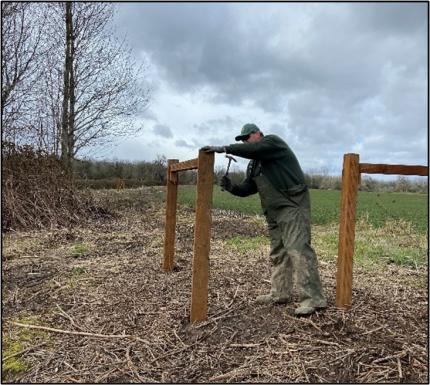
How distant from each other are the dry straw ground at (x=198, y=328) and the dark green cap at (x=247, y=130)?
68.3 inches

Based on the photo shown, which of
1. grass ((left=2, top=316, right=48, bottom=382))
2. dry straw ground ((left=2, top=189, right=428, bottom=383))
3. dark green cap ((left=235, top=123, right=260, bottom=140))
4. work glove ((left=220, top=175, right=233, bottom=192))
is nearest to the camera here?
dry straw ground ((left=2, top=189, right=428, bottom=383))

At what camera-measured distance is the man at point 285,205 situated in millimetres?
4426

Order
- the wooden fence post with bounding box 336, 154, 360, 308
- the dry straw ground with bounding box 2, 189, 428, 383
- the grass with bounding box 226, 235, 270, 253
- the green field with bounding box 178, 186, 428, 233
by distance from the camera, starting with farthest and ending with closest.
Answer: the green field with bounding box 178, 186, 428, 233
the grass with bounding box 226, 235, 270, 253
the wooden fence post with bounding box 336, 154, 360, 308
the dry straw ground with bounding box 2, 189, 428, 383

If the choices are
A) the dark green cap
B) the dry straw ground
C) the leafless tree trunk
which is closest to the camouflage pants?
the dry straw ground

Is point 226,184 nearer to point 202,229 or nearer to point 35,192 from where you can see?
point 202,229

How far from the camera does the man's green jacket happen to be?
443cm

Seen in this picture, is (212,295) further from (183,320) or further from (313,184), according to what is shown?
(313,184)

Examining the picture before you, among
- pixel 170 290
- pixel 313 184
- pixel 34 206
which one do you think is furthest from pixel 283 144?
pixel 313 184

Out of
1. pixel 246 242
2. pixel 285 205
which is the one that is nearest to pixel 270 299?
pixel 285 205

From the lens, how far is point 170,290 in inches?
223

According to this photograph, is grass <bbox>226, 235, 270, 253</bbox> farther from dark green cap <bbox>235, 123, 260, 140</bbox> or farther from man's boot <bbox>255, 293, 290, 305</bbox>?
dark green cap <bbox>235, 123, 260, 140</bbox>

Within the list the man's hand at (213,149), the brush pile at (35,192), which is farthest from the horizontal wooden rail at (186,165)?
the brush pile at (35,192)

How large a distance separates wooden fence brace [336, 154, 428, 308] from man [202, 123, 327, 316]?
28 cm

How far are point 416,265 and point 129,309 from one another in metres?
4.60
